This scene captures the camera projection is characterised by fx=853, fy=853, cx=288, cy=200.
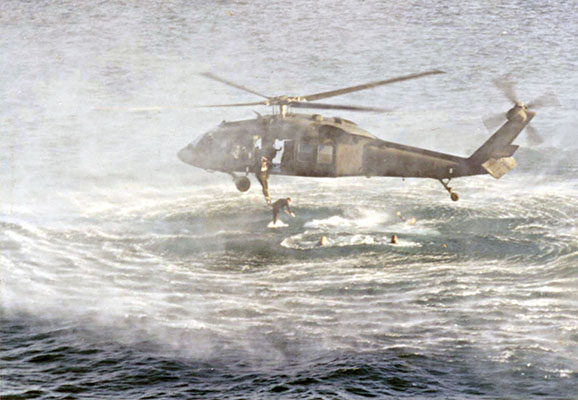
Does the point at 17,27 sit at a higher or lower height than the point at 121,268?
higher

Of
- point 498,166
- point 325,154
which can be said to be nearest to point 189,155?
point 325,154

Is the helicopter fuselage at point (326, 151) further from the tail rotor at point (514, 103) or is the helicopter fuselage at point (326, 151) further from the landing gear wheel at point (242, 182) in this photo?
the tail rotor at point (514, 103)

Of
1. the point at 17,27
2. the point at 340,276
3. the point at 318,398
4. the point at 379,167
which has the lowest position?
the point at 318,398

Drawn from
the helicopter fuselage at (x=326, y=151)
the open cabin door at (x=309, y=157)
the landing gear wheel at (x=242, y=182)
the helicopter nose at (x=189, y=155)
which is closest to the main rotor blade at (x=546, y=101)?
the helicopter fuselage at (x=326, y=151)

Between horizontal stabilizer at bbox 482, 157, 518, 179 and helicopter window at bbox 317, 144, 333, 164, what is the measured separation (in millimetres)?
8448

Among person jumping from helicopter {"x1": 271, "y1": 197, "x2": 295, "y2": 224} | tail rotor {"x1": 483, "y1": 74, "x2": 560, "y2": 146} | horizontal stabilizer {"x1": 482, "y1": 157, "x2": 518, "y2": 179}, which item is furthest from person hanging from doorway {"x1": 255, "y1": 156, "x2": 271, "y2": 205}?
tail rotor {"x1": 483, "y1": 74, "x2": 560, "y2": 146}

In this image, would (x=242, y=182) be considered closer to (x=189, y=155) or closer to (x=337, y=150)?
(x=189, y=155)

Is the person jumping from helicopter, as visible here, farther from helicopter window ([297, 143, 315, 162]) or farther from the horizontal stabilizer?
the horizontal stabilizer

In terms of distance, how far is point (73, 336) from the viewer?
40438 mm

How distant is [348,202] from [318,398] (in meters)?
25.3

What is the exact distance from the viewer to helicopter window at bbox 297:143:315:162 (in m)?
46.9

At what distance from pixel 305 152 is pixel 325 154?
112cm

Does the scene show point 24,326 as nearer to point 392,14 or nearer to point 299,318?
point 299,318

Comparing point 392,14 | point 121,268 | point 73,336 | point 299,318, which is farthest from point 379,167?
point 392,14
